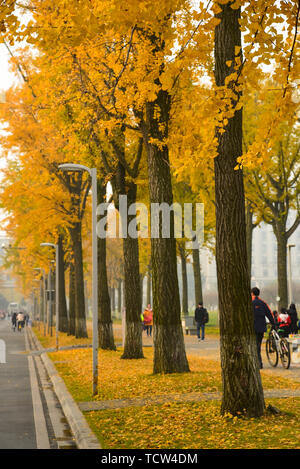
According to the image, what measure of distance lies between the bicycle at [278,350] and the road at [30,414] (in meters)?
6.01

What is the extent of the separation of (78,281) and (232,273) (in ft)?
74.7

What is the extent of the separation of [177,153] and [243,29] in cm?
673

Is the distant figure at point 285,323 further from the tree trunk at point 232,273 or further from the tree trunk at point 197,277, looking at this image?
the tree trunk at point 197,277

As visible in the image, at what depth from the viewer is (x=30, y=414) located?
1148 cm

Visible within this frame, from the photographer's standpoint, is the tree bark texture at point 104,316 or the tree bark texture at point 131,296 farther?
the tree bark texture at point 104,316

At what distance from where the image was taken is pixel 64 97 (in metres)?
18.2

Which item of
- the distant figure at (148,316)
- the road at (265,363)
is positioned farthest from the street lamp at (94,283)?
the distant figure at (148,316)

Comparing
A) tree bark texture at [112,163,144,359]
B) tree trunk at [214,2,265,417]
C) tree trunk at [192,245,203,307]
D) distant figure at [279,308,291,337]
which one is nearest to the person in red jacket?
distant figure at [279,308,291,337]

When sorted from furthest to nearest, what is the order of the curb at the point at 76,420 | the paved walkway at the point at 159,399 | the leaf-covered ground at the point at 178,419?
1. the paved walkway at the point at 159,399
2. the curb at the point at 76,420
3. the leaf-covered ground at the point at 178,419

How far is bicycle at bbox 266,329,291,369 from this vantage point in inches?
684

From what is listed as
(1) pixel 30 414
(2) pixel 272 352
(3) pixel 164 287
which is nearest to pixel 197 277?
(2) pixel 272 352

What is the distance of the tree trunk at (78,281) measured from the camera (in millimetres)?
31562
